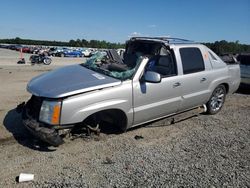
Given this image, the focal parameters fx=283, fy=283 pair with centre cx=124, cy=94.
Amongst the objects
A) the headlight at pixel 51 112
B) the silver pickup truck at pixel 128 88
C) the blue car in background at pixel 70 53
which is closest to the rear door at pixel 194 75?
the silver pickup truck at pixel 128 88

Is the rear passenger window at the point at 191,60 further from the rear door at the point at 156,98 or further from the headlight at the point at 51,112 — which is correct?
the headlight at the point at 51,112

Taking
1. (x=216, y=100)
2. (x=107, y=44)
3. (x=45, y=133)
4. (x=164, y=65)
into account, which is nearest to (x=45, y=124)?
(x=45, y=133)

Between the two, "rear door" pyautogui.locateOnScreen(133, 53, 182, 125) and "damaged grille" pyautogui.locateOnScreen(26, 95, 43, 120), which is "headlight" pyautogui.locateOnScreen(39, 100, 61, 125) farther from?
"rear door" pyautogui.locateOnScreen(133, 53, 182, 125)

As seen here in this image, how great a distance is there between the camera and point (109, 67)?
5332 mm

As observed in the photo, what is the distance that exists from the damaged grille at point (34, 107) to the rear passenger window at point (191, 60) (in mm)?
2933

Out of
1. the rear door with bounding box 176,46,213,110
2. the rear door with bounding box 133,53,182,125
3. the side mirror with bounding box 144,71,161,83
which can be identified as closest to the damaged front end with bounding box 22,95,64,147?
the rear door with bounding box 133,53,182,125

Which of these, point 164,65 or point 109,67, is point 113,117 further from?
point 164,65

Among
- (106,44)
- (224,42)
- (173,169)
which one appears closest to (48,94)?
(173,169)

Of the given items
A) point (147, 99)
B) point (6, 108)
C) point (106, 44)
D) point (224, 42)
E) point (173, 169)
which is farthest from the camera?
point (106, 44)

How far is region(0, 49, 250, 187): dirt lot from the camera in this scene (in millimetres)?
3721

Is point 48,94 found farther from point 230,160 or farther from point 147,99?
point 230,160

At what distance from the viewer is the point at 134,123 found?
514 cm

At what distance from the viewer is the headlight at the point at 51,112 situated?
416cm

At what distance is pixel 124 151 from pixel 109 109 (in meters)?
0.73
